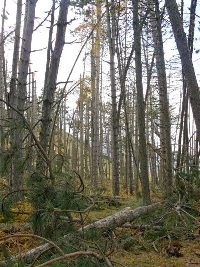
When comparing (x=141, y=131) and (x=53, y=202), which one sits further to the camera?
(x=141, y=131)

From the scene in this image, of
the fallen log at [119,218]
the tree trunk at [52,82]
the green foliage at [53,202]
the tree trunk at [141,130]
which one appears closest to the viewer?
the green foliage at [53,202]

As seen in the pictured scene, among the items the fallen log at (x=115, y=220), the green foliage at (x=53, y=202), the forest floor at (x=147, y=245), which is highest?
the green foliage at (x=53, y=202)

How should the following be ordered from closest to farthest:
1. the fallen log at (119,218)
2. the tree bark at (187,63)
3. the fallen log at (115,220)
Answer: the fallen log at (115,220) < the fallen log at (119,218) < the tree bark at (187,63)

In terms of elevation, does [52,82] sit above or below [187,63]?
below

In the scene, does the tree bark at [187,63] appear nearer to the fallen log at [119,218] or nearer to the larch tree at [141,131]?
the larch tree at [141,131]

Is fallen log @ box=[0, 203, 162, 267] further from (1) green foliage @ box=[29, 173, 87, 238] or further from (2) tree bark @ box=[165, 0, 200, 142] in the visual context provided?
(2) tree bark @ box=[165, 0, 200, 142]

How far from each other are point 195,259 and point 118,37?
9.68m

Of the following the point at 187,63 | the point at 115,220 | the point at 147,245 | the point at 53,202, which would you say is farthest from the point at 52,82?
the point at 147,245

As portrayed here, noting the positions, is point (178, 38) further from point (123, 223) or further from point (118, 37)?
point (118, 37)

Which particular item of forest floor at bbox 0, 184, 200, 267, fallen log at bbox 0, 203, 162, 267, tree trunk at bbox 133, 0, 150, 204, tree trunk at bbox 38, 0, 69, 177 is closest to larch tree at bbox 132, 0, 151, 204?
tree trunk at bbox 133, 0, 150, 204

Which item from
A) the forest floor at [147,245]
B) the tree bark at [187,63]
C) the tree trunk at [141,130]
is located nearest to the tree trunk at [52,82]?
the forest floor at [147,245]

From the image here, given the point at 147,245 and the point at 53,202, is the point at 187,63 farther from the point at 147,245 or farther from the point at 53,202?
the point at 53,202

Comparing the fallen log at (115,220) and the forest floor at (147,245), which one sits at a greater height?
the fallen log at (115,220)

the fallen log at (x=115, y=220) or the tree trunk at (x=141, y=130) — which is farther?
the tree trunk at (x=141, y=130)
